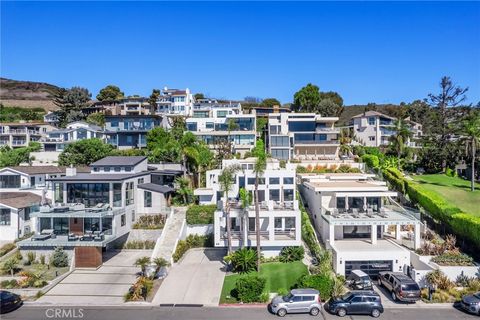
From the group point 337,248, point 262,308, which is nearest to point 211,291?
point 262,308

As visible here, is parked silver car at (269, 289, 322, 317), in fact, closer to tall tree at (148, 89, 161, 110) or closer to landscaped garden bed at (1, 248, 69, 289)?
landscaped garden bed at (1, 248, 69, 289)

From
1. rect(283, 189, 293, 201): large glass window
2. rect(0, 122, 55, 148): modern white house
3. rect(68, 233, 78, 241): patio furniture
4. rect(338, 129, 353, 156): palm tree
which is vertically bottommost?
rect(68, 233, 78, 241): patio furniture

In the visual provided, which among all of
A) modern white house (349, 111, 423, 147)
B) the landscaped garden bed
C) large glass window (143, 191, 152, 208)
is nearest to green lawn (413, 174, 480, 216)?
modern white house (349, 111, 423, 147)

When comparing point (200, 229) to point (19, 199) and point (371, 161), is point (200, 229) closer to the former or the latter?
point (19, 199)

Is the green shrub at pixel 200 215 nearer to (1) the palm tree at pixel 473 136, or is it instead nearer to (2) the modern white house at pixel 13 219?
(2) the modern white house at pixel 13 219

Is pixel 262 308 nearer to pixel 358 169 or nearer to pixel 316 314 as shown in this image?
pixel 316 314

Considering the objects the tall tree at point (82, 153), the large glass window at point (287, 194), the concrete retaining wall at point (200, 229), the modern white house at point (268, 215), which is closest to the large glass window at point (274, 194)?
the modern white house at point (268, 215)
